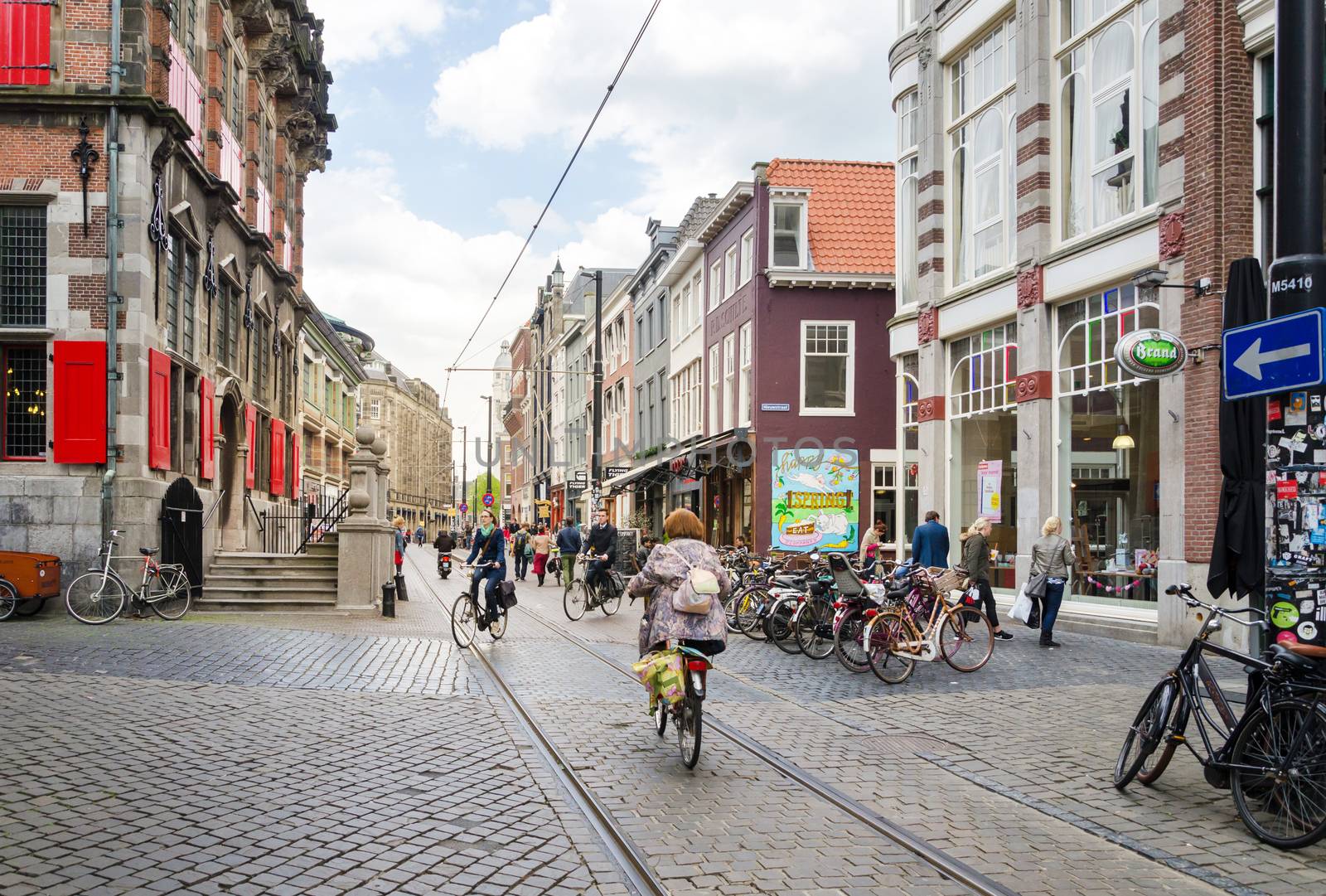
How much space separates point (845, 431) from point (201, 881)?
26.9 meters

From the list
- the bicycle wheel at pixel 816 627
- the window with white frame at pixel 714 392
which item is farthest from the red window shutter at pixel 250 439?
the bicycle wheel at pixel 816 627

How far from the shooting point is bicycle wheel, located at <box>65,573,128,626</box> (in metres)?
17.1

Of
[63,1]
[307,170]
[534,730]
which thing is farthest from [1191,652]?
[307,170]

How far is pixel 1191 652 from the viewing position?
6695 mm

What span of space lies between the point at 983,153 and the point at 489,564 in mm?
10794

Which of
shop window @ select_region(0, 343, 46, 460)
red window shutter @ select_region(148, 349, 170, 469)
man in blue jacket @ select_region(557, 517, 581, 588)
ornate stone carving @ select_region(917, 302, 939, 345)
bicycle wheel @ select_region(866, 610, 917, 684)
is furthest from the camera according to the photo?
man in blue jacket @ select_region(557, 517, 581, 588)

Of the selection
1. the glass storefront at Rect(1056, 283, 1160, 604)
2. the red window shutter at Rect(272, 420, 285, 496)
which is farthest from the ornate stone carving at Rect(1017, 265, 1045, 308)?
the red window shutter at Rect(272, 420, 285, 496)

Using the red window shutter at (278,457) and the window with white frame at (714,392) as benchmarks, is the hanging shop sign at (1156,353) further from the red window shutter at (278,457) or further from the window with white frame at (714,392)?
the red window shutter at (278,457)

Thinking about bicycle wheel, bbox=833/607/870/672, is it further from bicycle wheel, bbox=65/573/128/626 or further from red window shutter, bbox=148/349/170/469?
red window shutter, bbox=148/349/170/469

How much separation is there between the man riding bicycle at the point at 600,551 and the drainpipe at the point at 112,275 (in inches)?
292

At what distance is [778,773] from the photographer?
295 inches

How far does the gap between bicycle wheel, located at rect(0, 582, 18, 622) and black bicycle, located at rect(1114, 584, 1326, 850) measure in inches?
588

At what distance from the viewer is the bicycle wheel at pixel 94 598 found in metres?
17.1

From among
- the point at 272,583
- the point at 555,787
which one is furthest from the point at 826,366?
the point at 555,787
